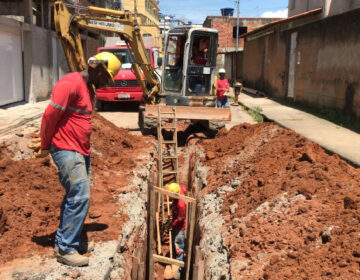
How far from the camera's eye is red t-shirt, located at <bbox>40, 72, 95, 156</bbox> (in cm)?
386

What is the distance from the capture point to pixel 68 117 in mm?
4012

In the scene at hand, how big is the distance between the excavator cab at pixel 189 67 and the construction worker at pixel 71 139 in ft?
23.8

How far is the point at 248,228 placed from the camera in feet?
17.5

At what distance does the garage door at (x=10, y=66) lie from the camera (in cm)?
1306

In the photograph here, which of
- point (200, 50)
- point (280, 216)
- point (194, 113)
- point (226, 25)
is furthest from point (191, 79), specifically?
point (226, 25)

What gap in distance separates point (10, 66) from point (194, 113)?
23.7 ft

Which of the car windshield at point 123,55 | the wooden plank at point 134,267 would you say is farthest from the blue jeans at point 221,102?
the wooden plank at point 134,267

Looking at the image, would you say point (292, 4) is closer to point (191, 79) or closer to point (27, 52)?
point (191, 79)

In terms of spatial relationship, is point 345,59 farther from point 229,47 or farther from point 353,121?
point 229,47

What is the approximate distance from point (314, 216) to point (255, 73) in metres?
21.3

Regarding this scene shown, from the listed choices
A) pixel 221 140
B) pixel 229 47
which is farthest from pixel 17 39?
pixel 229 47

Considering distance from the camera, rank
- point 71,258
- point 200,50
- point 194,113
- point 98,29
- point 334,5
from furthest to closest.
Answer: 1. point 334,5
2. point 200,50
3. point 98,29
4. point 194,113
5. point 71,258

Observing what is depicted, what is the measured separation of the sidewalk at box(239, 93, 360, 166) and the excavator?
199cm

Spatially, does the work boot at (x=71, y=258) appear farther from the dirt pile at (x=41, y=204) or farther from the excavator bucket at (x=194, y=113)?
the excavator bucket at (x=194, y=113)
